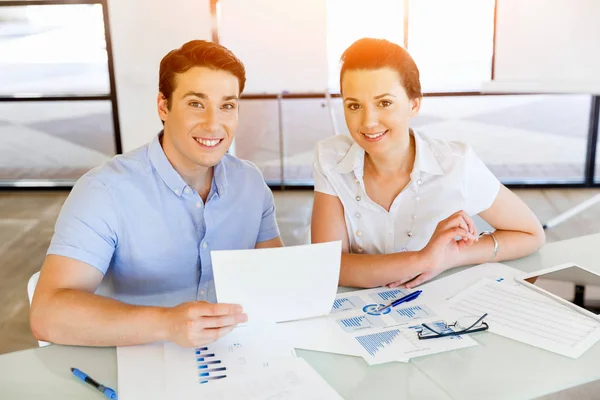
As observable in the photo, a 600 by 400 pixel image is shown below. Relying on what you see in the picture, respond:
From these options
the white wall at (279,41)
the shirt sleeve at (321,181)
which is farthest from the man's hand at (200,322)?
the white wall at (279,41)

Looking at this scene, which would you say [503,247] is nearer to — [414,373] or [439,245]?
[439,245]

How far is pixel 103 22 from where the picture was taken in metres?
4.81

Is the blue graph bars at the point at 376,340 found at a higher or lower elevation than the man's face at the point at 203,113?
lower

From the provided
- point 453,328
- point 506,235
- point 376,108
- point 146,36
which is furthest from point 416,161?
point 146,36

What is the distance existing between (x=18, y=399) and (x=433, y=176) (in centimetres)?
112

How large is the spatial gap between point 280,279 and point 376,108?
1.86 ft

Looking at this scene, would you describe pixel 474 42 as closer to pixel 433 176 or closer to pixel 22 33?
pixel 433 176

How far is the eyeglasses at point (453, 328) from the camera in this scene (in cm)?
137

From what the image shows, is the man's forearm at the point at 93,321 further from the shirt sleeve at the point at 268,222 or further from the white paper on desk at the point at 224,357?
the shirt sleeve at the point at 268,222

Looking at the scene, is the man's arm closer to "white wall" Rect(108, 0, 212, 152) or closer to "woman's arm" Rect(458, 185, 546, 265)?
"woman's arm" Rect(458, 185, 546, 265)

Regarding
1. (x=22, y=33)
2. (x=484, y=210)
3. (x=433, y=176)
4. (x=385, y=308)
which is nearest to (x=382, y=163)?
(x=433, y=176)

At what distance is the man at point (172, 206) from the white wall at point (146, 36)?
319 cm

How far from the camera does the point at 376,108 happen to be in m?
1.70

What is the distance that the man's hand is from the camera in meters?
1.27
